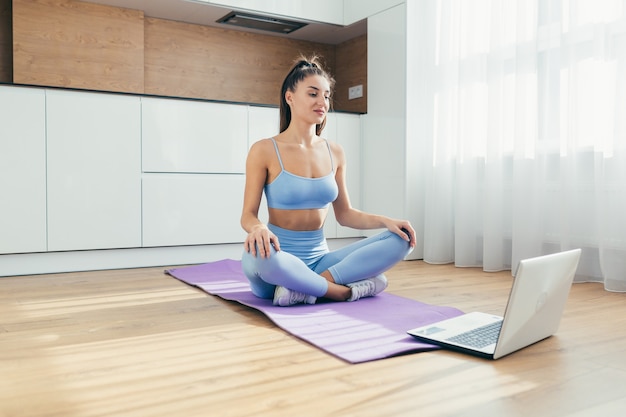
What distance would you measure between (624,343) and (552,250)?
133cm

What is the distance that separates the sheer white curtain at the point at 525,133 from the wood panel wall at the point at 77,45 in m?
1.91

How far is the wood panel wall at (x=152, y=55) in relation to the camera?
3.72m

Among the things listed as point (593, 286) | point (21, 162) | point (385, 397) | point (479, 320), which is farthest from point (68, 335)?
point (593, 286)

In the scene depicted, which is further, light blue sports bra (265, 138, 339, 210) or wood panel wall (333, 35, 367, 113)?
wood panel wall (333, 35, 367, 113)

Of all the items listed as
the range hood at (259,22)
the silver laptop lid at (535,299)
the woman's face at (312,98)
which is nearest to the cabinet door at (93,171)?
the range hood at (259,22)

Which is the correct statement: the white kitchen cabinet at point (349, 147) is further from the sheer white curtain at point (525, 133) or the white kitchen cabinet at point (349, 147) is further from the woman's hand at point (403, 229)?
the woman's hand at point (403, 229)

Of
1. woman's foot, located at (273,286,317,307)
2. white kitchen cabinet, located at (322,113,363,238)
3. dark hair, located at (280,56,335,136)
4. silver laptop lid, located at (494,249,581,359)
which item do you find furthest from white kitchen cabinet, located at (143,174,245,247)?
silver laptop lid, located at (494,249,581,359)

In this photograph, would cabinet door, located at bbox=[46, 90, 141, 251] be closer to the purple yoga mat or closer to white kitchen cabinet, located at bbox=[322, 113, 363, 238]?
the purple yoga mat

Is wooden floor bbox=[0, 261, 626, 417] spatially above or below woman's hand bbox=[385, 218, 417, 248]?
below

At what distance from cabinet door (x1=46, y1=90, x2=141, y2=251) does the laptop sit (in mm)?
2070

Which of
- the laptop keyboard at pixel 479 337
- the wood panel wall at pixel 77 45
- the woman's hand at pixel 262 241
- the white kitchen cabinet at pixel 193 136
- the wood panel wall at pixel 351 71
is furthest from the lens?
the wood panel wall at pixel 351 71

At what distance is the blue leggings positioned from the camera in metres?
2.09

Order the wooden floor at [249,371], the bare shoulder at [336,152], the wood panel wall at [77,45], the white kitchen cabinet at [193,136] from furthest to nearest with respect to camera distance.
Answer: the wood panel wall at [77,45], the white kitchen cabinet at [193,136], the bare shoulder at [336,152], the wooden floor at [249,371]

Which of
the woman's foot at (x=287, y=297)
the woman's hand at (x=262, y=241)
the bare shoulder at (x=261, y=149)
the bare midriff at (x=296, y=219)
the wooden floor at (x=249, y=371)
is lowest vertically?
the wooden floor at (x=249, y=371)
